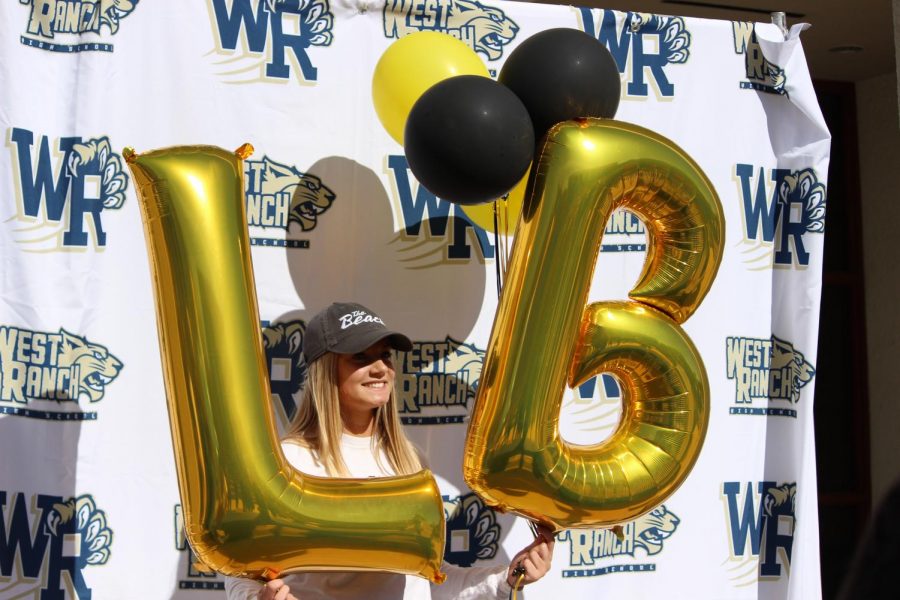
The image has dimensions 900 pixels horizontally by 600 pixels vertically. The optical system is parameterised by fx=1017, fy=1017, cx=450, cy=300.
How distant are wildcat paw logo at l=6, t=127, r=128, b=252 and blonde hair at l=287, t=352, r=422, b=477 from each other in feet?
2.27

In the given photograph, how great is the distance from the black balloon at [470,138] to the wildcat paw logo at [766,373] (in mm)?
1160

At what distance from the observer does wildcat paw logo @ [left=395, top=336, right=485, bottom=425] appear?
264cm

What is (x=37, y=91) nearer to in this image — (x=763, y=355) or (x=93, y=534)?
(x=93, y=534)

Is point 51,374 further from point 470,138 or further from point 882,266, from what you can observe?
point 882,266

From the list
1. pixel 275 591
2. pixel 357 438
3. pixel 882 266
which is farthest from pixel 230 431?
pixel 882 266

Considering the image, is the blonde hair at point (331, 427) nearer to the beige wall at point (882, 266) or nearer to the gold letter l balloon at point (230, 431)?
the gold letter l balloon at point (230, 431)

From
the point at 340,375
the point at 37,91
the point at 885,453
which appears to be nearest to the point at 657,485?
the point at 340,375

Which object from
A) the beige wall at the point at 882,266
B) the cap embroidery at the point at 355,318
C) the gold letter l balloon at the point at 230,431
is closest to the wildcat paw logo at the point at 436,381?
the cap embroidery at the point at 355,318

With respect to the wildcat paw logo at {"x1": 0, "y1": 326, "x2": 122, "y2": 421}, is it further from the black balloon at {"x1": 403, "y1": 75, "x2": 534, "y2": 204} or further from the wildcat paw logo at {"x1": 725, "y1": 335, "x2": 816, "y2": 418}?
the wildcat paw logo at {"x1": 725, "y1": 335, "x2": 816, "y2": 418}

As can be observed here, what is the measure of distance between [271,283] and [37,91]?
2.36 ft

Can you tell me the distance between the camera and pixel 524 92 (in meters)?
2.07

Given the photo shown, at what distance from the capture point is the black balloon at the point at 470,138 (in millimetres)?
1933

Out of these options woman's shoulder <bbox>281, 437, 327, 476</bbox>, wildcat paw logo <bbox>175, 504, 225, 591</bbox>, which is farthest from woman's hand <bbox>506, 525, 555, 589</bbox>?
wildcat paw logo <bbox>175, 504, 225, 591</bbox>

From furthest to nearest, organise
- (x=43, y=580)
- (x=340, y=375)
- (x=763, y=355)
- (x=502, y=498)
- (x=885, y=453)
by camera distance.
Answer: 1. (x=885, y=453)
2. (x=763, y=355)
3. (x=43, y=580)
4. (x=340, y=375)
5. (x=502, y=498)
